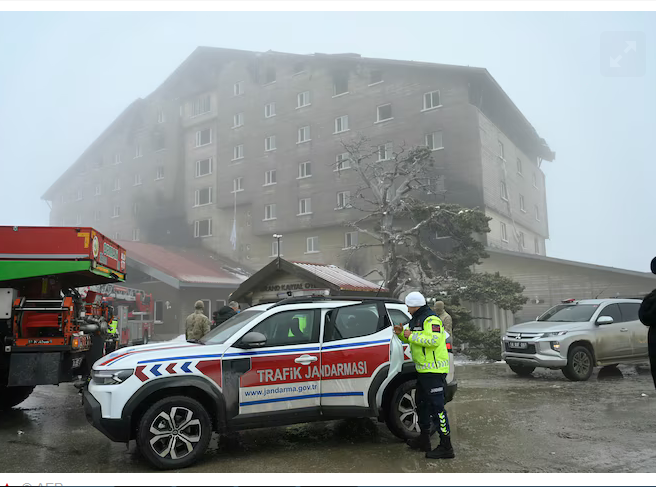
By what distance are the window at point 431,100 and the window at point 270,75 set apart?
11708 mm

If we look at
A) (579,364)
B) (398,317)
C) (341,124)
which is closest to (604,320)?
(579,364)

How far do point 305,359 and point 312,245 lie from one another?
2525 cm

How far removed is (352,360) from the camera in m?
6.16

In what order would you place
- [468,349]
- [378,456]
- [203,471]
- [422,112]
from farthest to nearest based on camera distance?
[422,112] → [468,349] → [378,456] → [203,471]

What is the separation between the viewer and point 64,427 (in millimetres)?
7699

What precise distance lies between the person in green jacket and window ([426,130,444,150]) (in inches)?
865

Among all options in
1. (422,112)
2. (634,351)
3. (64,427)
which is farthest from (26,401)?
(422,112)

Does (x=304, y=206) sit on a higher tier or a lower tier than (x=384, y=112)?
lower

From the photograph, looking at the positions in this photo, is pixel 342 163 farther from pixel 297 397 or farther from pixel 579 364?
pixel 297 397

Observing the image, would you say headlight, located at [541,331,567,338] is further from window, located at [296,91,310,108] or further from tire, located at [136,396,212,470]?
window, located at [296,91,310,108]

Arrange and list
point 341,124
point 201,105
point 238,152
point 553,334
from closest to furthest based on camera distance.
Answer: point 553,334
point 341,124
point 238,152
point 201,105

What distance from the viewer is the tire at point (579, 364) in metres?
11.7

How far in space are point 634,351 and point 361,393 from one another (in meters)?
9.17

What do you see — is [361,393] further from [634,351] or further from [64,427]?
[634,351]
